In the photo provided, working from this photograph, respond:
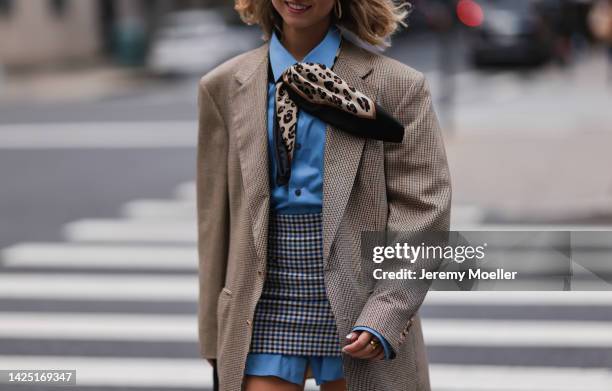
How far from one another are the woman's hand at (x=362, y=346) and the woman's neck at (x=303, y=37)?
0.80 metres

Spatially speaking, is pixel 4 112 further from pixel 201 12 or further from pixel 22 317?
pixel 22 317

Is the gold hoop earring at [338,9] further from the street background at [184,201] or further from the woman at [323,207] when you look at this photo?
the street background at [184,201]

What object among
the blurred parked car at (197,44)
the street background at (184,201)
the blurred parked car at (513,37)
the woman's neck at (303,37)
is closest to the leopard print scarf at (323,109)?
the woman's neck at (303,37)

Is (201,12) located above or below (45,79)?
above

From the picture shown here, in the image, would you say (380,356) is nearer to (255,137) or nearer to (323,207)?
(323,207)

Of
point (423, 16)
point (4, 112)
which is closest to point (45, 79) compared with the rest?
point (4, 112)

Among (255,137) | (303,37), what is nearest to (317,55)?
(303,37)

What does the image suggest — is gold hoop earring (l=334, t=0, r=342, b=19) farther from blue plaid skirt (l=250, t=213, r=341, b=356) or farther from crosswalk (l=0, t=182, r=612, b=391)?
crosswalk (l=0, t=182, r=612, b=391)

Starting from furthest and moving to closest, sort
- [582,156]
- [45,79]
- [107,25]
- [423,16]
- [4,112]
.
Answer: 1. [423,16]
2. [107,25]
3. [45,79]
4. [4,112]
5. [582,156]

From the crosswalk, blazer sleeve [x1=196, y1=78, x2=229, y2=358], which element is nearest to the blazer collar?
blazer sleeve [x1=196, y1=78, x2=229, y2=358]

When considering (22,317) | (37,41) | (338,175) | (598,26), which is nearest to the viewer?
(338,175)

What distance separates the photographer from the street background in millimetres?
6844

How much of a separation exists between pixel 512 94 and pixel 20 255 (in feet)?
47.8

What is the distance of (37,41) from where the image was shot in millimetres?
34406
